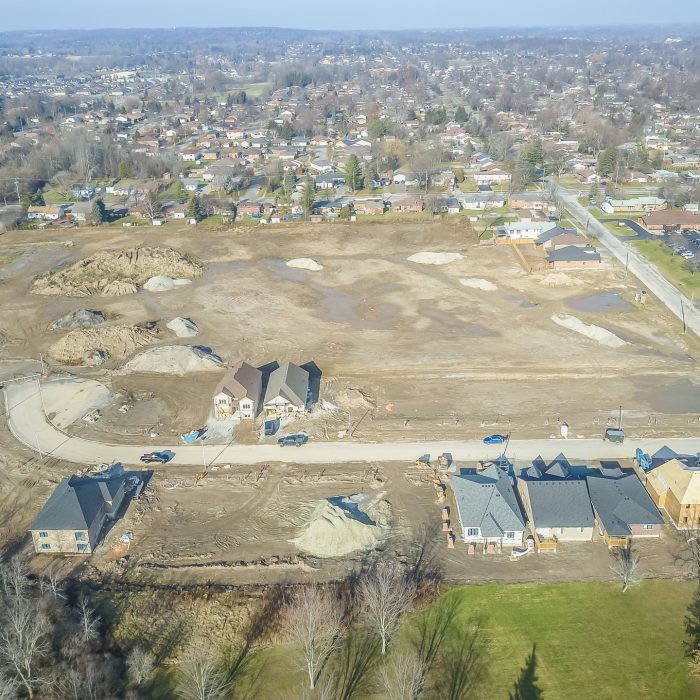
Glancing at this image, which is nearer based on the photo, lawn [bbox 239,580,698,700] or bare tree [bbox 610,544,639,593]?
lawn [bbox 239,580,698,700]

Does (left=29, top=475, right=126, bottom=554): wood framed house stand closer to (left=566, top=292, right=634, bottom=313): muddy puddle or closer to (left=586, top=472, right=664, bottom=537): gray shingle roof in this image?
(left=586, top=472, right=664, bottom=537): gray shingle roof

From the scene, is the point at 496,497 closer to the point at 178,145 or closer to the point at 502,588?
the point at 502,588

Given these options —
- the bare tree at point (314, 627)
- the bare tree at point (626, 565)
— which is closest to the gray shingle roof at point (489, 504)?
the bare tree at point (626, 565)

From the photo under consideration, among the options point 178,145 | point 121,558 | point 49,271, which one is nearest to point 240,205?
point 49,271

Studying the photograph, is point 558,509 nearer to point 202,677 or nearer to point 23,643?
point 202,677

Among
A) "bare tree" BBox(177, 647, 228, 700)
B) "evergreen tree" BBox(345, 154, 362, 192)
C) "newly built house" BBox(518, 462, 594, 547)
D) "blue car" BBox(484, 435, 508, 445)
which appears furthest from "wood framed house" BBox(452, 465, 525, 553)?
"evergreen tree" BBox(345, 154, 362, 192)
